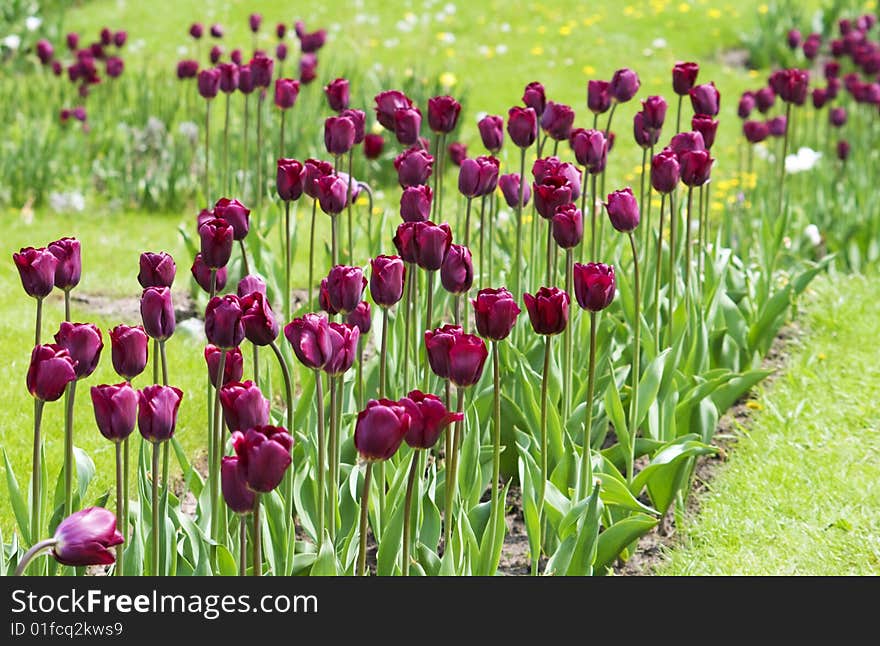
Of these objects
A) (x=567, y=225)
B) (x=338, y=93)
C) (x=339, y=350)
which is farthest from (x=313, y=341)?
(x=338, y=93)

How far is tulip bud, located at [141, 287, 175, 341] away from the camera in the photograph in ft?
8.80

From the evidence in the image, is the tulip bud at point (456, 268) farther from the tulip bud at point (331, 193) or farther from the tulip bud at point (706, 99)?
the tulip bud at point (706, 99)

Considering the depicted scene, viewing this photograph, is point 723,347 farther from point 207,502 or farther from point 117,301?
Answer: point 117,301

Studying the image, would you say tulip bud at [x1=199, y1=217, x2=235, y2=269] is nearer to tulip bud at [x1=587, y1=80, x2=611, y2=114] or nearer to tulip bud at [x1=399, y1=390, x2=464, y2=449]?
tulip bud at [x1=399, y1=390, x2=464, y2=449]

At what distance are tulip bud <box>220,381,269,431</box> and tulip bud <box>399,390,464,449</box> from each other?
268 mm

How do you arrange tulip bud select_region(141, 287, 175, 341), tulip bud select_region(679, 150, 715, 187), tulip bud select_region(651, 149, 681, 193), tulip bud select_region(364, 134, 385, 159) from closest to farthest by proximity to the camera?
1. tulip bud select_region(141, 287, 175, 341)
2. tulip bud select_region(651, 149, 681, 193)
3. tulip bud select_region(679, 150, 715, 187)
4. tulip bud select_region(364, 134, 385, 159)

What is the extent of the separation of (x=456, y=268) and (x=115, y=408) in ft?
3.07

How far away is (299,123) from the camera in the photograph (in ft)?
24.8

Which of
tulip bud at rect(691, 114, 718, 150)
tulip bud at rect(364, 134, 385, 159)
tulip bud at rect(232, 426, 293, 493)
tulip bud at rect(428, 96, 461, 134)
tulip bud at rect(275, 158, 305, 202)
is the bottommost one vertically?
tulip bud at rect(232, 426, 293, 493)

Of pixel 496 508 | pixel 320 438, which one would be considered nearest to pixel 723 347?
pixel 496 508

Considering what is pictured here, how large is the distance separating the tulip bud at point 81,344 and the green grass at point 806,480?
70.5 inches

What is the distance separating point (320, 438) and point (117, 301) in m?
3.35

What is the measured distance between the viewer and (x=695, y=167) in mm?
3902

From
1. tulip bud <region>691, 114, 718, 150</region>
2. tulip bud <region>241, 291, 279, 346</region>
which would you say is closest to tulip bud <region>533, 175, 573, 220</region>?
tulip bud <region>691, 114, 718, 150</region>
